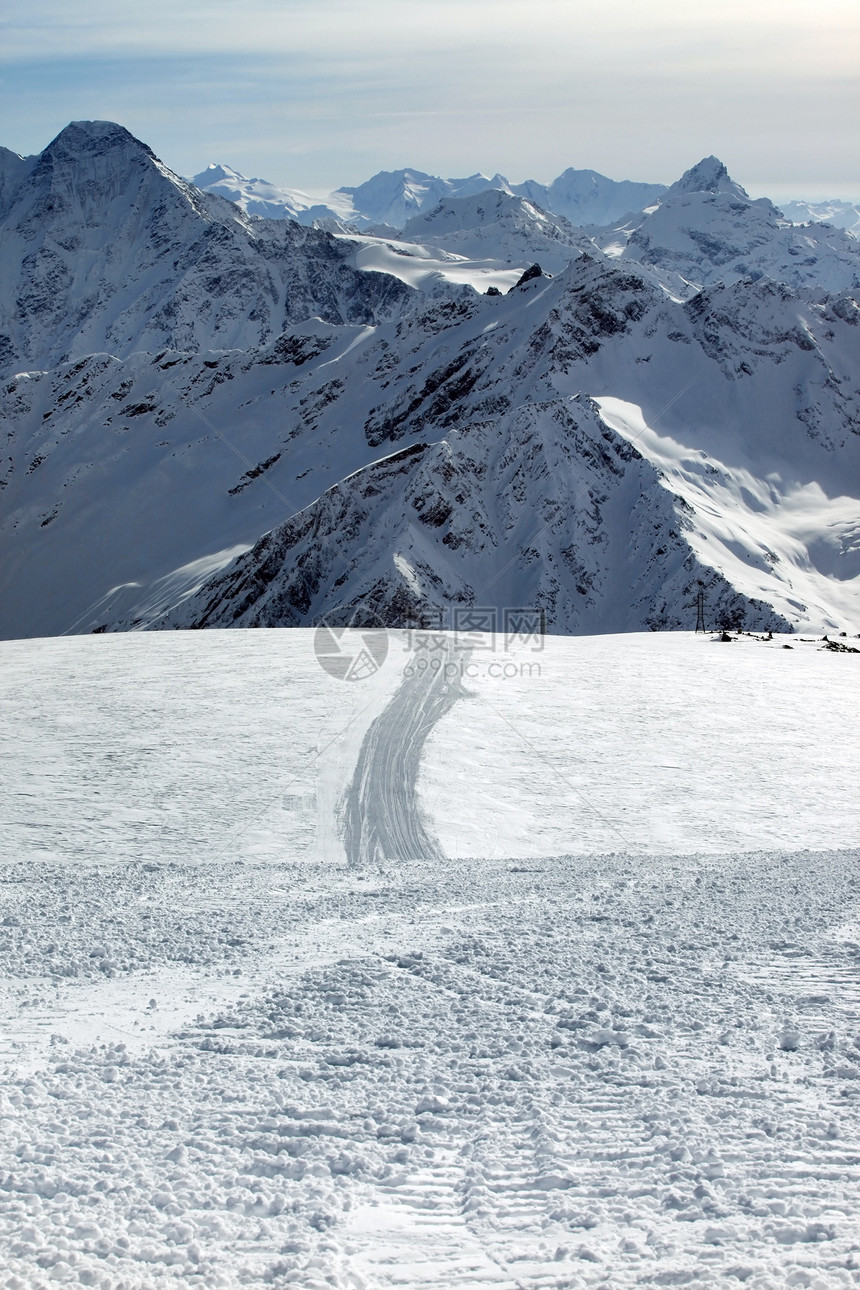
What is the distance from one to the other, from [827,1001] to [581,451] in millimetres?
79335

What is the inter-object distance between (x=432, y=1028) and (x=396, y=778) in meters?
8.24

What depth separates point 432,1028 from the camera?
6.99 meters

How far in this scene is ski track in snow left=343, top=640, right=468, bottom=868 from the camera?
12.6 meters

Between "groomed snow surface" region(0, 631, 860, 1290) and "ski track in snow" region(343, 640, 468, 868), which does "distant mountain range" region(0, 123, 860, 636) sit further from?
"groomed snow surface" region(0, 631, 860, 1290)

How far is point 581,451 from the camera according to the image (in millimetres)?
83750

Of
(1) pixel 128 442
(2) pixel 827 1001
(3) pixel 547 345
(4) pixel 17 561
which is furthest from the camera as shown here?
(1) pixel 128 442

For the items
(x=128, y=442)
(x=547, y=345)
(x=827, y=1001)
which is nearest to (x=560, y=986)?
(x=827, y=1001)

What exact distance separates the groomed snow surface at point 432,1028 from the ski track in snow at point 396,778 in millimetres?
316

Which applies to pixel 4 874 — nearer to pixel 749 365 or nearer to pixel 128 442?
pixel 749 365

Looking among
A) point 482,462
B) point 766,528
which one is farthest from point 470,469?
point 766,528

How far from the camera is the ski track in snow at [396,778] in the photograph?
12.6m

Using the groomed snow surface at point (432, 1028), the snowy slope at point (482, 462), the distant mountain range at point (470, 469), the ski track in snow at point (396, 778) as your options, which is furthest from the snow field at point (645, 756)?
the snowy slope at point (482, 462)

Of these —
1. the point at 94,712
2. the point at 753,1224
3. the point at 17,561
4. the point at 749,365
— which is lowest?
the point at 753,1224

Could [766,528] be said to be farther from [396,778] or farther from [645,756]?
[396,778]
